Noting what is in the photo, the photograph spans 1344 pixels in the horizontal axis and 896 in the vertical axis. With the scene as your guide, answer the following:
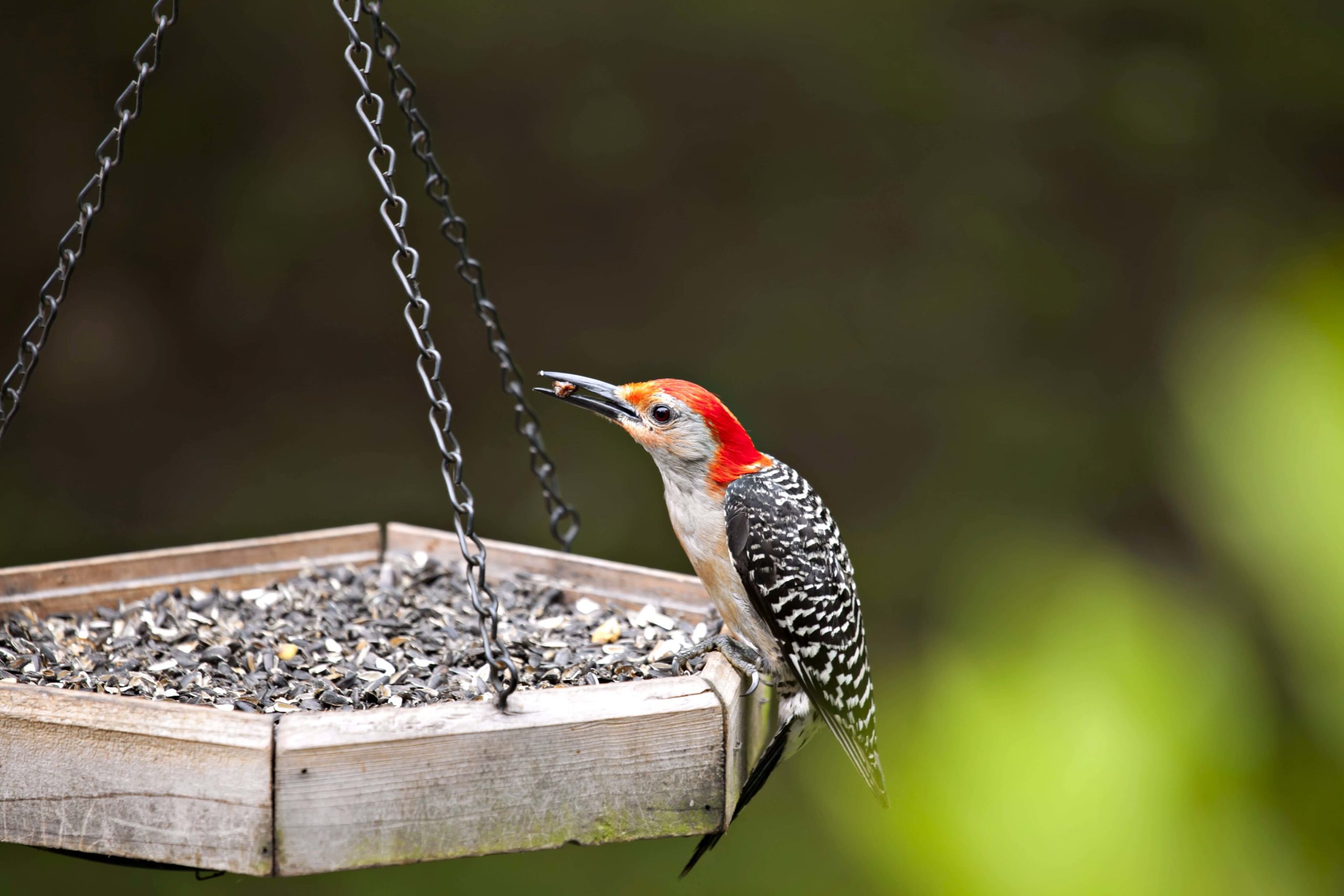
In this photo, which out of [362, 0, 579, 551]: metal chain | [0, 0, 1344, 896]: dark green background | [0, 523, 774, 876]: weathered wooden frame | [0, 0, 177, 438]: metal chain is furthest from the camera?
[0, 0, 1344, 896]: dark green background

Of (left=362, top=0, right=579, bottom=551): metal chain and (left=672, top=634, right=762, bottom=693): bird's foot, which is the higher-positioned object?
(left=362, top=0, right=579, bottom=551): metal chain

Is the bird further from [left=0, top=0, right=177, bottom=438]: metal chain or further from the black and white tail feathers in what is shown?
[left=0, top=0, right=177, bottom=438]: metal chain

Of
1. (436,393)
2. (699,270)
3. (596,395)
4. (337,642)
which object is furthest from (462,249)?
(699,270)

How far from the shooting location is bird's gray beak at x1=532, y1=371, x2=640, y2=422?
7.13 feet

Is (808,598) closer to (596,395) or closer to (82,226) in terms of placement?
(596,395)

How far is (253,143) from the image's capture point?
3979 millimetres

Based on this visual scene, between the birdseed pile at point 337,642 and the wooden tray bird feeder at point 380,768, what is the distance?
0.16m

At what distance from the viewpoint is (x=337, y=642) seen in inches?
86.2

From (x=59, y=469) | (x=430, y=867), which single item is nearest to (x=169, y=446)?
(x=59, y=469)

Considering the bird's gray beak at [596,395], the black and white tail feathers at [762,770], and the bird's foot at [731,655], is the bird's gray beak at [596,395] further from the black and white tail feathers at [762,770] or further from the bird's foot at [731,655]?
the black and white tail feathers at [762,770]

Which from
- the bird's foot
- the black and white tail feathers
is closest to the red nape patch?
the bird's foot

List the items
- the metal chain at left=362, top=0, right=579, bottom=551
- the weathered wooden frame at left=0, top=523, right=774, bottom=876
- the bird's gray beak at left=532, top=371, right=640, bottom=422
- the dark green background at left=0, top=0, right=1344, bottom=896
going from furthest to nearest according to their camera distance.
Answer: the dark green background at left=0, top=0, right=1344, bottom=896, the bird's gray beak at left=532, top=371, right=640, bottom=422, the metal chain at left=362, top=0, right=579, bottom=551, the weathered wooden frame at left=0, top=523, right=774, bottom=876

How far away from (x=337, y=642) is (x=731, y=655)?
776mm

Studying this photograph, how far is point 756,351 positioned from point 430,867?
2253 mm
